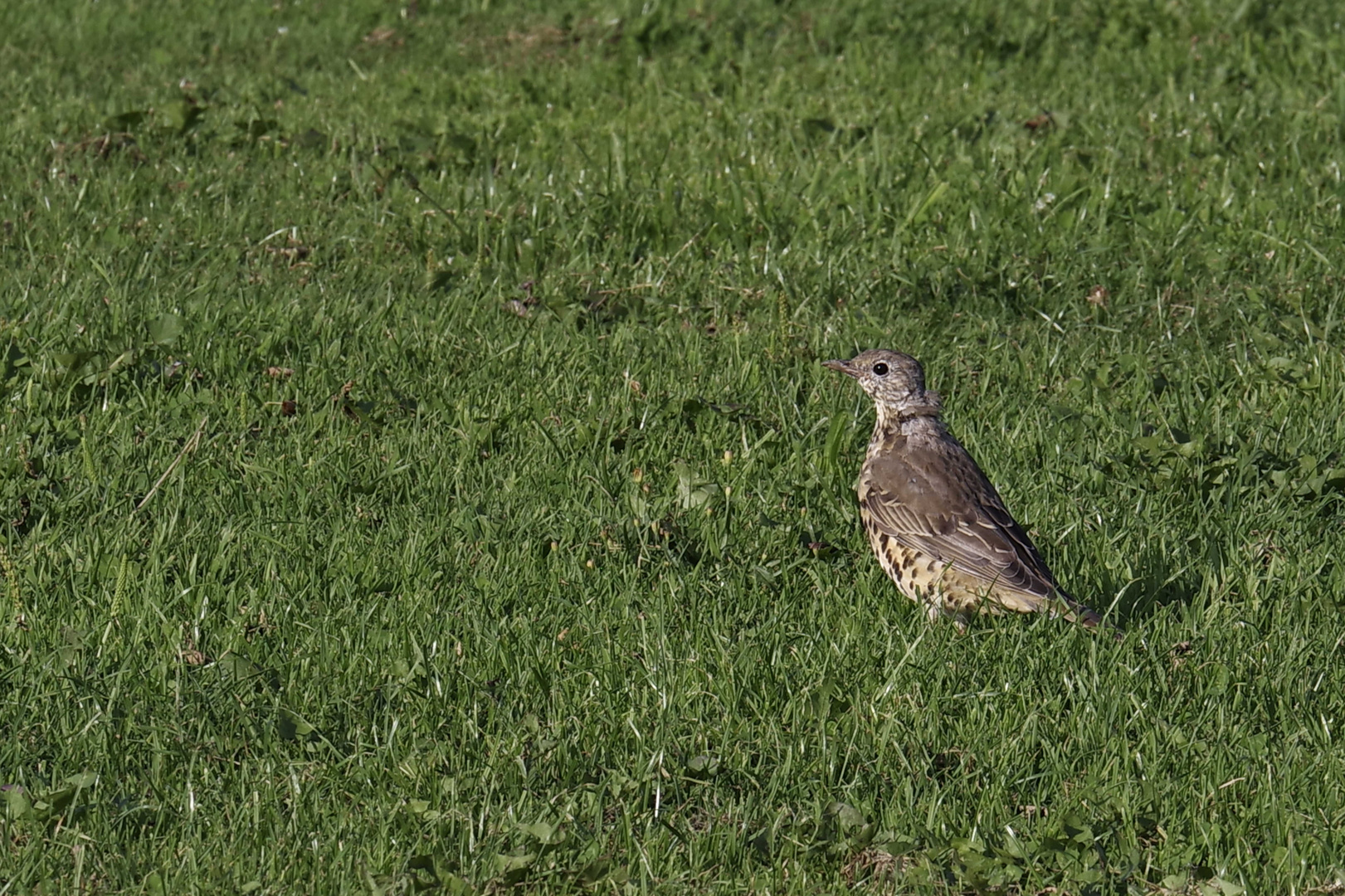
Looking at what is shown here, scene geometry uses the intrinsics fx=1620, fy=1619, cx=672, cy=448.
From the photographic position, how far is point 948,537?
5.76 m

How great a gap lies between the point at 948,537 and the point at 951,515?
105 millimetres

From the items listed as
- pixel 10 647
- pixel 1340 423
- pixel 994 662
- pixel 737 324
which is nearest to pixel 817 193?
pixel 737 324

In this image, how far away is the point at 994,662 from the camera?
535 cm

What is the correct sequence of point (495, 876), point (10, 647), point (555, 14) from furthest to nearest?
point (555, 14) → point (10, 647) → point (495, 876)

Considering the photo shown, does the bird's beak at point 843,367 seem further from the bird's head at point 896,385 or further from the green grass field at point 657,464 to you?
the green grass field at point 657,464

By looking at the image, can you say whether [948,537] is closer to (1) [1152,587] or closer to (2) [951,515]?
(2) [951,515]

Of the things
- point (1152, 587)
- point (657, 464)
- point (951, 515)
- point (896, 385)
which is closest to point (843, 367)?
point (896, 385)

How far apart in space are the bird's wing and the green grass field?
21 cm

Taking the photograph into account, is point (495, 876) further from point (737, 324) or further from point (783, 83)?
point (783, 83)

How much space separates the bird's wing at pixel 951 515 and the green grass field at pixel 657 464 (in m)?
0.21

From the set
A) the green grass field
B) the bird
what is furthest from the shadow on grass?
the bird

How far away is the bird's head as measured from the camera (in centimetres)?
641

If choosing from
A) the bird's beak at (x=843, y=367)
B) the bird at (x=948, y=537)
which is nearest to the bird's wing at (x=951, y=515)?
the bird at (x=948, y=537)

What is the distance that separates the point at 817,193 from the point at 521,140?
2.03 meters
